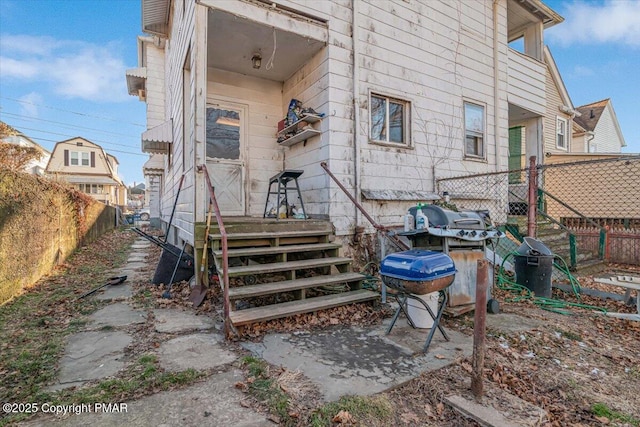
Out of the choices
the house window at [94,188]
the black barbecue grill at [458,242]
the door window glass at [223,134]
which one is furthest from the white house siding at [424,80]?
the house window at [94,188]

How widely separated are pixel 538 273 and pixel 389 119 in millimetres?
3478

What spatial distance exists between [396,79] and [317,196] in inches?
105

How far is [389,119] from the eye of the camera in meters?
6.01

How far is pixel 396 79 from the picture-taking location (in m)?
5.98

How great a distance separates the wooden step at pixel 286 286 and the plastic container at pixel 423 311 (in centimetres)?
87

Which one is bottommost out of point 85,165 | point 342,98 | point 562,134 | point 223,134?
point 223,134

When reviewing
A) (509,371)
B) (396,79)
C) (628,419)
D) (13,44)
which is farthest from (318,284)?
(13,44)

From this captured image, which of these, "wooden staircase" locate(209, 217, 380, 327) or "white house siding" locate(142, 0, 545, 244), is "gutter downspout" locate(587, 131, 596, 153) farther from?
"wooden staircase" locate(209, 217, 380, 327)

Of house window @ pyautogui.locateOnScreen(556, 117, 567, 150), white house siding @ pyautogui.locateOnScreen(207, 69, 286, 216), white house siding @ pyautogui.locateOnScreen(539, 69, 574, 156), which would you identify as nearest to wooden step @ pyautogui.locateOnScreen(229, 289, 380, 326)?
white house siding @ pyautogui.locateOnScreen(207, 69, 286, 216)

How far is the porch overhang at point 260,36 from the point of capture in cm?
460

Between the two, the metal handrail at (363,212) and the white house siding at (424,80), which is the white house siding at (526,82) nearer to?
the white house siding at (424,80)

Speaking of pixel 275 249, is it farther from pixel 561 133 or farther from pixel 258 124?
pixel 561 133

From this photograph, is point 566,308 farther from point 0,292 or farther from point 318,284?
point 0,292

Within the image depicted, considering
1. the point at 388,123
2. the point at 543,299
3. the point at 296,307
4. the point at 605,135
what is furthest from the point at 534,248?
the point at 605,135
